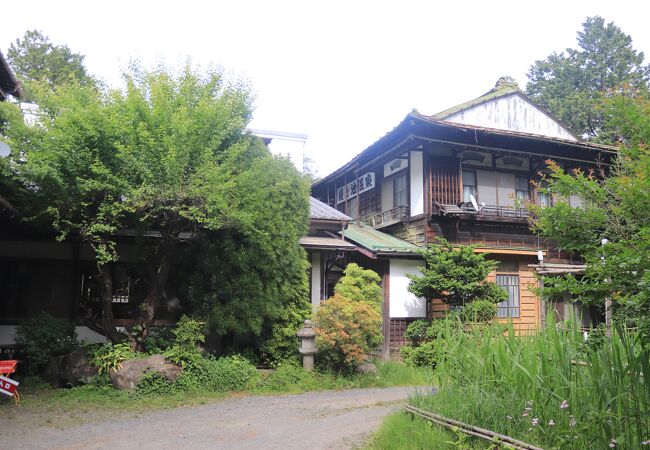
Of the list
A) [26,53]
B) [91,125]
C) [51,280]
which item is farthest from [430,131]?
[26,53]

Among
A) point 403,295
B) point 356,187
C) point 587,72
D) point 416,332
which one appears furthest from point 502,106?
point 587,72

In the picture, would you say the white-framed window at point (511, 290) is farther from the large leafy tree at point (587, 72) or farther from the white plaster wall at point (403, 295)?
the large leafy tree at point (587, 72)

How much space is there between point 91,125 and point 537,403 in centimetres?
796

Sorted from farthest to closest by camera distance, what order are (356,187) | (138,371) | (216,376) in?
(356,187) → (216,376) → (138,371)

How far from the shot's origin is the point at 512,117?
17.8 m

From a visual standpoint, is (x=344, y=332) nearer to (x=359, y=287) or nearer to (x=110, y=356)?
(x=359, y=287)

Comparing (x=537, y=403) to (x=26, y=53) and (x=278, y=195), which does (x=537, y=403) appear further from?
(x=26, y=53)

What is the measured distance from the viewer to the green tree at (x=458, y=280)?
12.7 m

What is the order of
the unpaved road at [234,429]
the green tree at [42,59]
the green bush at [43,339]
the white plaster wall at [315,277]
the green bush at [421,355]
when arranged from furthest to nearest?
the green tree at [42,59], the white plaster wall at [315,277], the green bush at [421,355], the green bush at [43,339], the unpaved road at [234,429]

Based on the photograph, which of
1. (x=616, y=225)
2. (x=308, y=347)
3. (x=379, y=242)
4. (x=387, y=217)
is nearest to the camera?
(x=616, y=225)

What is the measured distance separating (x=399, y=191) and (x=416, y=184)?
56.7 inches

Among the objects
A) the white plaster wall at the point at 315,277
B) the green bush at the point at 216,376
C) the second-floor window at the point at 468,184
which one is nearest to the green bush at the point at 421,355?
the white plaster wall at the point at 315,277

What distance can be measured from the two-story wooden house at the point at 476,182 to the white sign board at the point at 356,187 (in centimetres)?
58

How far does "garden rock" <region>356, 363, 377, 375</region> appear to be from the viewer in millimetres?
11180
